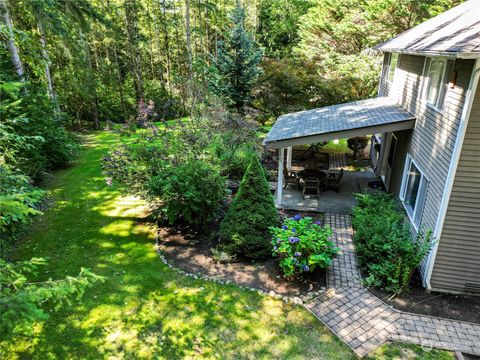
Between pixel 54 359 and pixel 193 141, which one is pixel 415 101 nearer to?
pixel 193 141

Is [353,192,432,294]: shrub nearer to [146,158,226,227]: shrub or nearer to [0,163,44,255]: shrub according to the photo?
[146,158,226,227]: shrub

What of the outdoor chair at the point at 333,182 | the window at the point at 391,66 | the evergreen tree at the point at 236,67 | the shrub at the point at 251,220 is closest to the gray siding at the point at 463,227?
the shrub at the point at 251,220

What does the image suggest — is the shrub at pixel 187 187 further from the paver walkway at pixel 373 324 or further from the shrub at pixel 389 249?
the shrub at pixel 389 249

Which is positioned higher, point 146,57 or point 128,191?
point 146,57

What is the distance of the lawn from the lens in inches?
223

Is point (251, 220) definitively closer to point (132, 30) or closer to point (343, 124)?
point (343, 124)

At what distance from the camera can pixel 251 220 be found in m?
→ 8.23

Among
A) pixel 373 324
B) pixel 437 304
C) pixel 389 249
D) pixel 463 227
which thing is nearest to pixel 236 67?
pixel 389 249

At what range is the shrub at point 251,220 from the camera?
321 inches

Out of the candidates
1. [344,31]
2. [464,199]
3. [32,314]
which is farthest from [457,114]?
[344,31]

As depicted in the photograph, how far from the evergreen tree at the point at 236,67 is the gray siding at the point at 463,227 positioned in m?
12.5

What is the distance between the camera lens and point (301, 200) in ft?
38.4

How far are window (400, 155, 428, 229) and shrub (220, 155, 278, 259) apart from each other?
374cm

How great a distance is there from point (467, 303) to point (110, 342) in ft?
23.7
